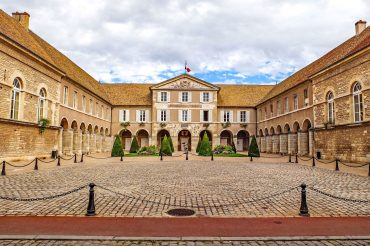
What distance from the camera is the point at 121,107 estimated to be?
4262 cm

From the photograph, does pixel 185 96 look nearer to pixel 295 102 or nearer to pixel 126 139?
pixel 126 139

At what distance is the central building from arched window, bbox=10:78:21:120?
2311 cm

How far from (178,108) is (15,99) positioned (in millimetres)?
25148

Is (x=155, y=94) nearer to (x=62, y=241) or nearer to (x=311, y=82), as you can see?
(x=311, y=82)

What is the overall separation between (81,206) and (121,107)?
3627 cm

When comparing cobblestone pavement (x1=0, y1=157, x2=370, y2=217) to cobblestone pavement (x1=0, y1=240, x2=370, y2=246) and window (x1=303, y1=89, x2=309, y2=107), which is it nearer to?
cobblestone pavement (x1=0, y1=240, x2=370, y2=246)

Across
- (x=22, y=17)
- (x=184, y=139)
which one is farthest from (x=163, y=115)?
(x=22, y=17)

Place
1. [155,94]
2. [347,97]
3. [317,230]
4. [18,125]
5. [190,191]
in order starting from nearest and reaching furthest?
[317,230] < [190,191] < [18,125] < [347,97] < [155,94]

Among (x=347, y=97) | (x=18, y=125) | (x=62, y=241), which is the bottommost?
(x=62, y=241)

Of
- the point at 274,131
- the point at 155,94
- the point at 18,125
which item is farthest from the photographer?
the point at 155,94

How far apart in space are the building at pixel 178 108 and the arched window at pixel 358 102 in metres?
0.07

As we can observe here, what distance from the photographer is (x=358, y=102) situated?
1920cm

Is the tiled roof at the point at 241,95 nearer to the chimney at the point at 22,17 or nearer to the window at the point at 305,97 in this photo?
the window at the point at 305,97

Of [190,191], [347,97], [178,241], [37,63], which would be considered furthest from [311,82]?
[178,241]
